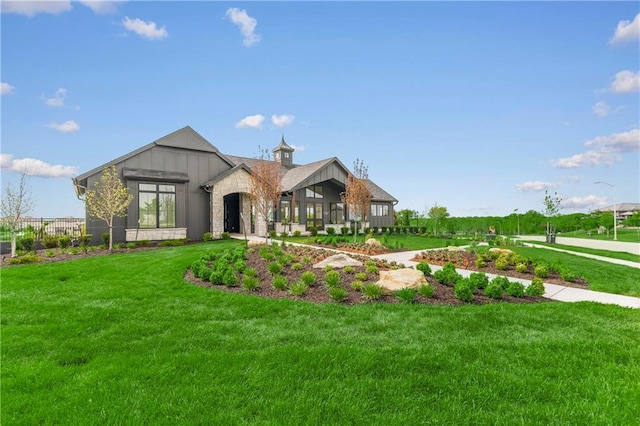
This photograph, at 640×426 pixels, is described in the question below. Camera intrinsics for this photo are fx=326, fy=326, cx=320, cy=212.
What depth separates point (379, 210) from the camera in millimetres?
30031

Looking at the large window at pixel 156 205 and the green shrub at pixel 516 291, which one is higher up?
the large window at pixel 156 205

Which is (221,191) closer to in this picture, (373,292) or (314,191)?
(314,191)

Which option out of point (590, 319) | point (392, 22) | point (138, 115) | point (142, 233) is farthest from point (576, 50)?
point (142, 233)

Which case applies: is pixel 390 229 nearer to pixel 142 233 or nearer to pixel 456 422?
pixel 142 233

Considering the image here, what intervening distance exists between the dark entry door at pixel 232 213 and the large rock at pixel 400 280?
1667 centimetres

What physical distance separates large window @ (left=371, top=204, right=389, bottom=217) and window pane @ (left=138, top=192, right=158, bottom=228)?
18.4 metres

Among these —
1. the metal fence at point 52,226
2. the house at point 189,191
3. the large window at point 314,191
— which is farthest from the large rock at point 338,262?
the large window at point 314,191

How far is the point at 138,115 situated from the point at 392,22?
11.1 meters

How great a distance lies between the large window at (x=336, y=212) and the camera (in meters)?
25.2

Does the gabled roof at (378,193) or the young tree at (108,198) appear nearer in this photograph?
the young tree at (108,198)

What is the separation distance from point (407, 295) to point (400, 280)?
0.70 metres

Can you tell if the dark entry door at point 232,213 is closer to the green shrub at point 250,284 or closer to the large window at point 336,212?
the large window at point 336,212

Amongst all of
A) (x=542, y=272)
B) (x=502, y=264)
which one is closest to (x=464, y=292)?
(x=542, y=272)

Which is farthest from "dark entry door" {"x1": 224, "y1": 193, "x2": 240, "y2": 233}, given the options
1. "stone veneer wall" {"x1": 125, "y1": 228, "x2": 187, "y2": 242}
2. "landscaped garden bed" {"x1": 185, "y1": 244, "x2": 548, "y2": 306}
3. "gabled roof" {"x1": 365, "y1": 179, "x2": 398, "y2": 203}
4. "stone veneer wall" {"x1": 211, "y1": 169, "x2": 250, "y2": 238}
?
"landscaped garden bed" {"x1": 185, "y1": 244, "x2": 548, "y2": 306}
